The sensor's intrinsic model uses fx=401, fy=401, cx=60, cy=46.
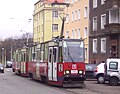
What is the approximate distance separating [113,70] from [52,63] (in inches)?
200

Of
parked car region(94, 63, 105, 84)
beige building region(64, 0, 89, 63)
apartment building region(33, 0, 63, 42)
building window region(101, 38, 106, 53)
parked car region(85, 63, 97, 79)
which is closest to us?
parked car region(94, 63, 105, 84)

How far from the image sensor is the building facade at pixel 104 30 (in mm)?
46531

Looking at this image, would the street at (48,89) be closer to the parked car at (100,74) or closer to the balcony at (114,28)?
the parked car at (100,74)

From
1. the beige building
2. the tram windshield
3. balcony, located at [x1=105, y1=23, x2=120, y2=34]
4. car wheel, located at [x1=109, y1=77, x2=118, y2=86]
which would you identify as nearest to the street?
car wheel, located at [x1=109, y1=77, x2=118, y2=86]

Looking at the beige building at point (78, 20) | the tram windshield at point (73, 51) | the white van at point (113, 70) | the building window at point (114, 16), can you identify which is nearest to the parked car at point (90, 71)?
the white van at point (113, 70)

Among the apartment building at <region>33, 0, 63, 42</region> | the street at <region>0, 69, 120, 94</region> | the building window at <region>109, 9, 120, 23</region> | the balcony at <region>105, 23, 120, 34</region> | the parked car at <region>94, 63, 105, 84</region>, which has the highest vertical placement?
the apartment building at <region>33, 0, 63, 42</region>

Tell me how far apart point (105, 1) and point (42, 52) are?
2033cm

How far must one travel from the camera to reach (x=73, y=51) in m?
26.2

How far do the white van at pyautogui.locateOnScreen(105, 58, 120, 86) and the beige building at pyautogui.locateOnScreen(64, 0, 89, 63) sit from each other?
27310 millimetres

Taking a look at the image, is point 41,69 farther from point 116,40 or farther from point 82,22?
point 82,22

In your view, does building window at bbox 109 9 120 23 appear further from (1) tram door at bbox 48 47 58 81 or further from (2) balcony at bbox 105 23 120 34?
(1) tram door at bbox 48 47 58 81

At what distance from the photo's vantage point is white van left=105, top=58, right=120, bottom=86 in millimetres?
29383

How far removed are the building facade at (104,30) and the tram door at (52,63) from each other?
1939cm

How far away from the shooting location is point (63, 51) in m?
26.1
